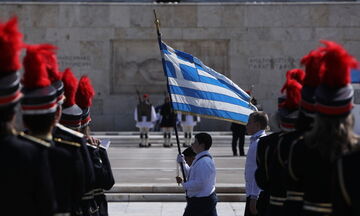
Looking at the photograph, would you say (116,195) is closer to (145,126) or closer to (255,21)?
(145,126)

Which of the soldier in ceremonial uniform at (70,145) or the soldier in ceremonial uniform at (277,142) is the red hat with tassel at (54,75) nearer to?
the soldier in ceremonial uniform at (70,145)

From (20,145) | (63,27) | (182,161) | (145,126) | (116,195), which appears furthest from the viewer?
(63,27)

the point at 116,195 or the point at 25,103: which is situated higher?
the point at 25,103

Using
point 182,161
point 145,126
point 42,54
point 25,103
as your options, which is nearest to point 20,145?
point 25,103

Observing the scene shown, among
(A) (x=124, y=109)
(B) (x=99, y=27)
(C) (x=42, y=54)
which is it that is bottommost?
(A) (x=124, y=109)

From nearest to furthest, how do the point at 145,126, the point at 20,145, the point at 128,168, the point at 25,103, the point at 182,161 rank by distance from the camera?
the point at 20,145 < the point at 25,103 < the point at 182,161 < the point at 128,168 < the point at 145,126

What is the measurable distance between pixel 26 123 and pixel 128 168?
529 inches

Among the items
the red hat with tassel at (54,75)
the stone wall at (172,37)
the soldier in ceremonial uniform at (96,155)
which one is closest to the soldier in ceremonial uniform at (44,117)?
the red hat with tassel at (54,75)

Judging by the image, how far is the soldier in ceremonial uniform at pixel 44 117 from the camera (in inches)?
184

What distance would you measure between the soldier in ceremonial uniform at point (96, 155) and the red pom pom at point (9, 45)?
107 inches

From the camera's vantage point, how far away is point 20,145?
4.22 meters

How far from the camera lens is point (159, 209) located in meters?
12.5

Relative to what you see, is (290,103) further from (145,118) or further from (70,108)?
(145,118)

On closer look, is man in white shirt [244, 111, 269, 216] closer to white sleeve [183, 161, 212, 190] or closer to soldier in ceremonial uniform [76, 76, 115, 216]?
white sleeve [183, 161, 212, 190]
